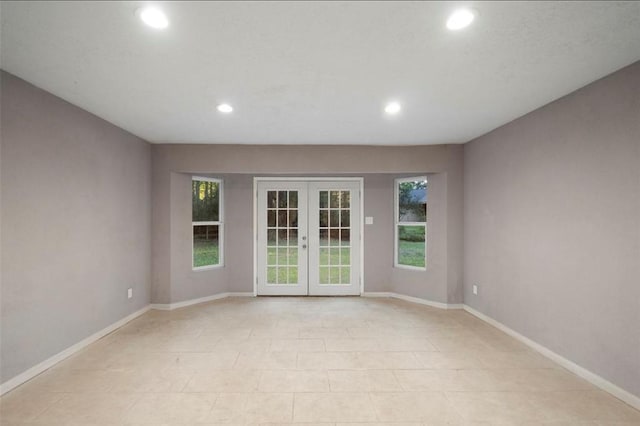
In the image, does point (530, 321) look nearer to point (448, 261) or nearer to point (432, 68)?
point (448, 261)

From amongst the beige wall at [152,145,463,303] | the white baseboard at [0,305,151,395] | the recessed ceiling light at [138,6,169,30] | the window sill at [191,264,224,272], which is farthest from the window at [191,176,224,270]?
the recessed ceiling light at [138,6,169,30]

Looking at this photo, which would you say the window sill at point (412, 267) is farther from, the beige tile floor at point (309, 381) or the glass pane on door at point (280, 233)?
the glass pane on door at point (280, 233)

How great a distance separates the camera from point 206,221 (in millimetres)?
5570

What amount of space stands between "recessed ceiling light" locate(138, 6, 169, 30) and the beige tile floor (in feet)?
8.54

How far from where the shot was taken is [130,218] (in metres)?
4.46

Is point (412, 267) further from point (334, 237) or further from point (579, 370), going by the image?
point (579, 370)

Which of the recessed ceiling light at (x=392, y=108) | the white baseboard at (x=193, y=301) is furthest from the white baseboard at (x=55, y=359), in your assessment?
the recessed ceiling light at (x=392, y=108)

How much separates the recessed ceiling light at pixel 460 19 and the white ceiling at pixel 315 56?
0.04 meters

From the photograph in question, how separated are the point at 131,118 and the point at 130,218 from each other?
1.42 metres

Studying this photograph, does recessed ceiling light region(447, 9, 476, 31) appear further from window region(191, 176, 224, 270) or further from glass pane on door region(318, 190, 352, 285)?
window region(191, 176, 224, 270)

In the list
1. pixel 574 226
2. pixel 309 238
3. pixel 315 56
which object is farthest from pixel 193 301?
pixel 574 226

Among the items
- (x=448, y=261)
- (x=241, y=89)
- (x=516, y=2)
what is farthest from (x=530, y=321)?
(x=241, y=89)

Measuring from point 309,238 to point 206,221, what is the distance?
1.81 m

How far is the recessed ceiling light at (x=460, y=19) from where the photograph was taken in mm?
1822
